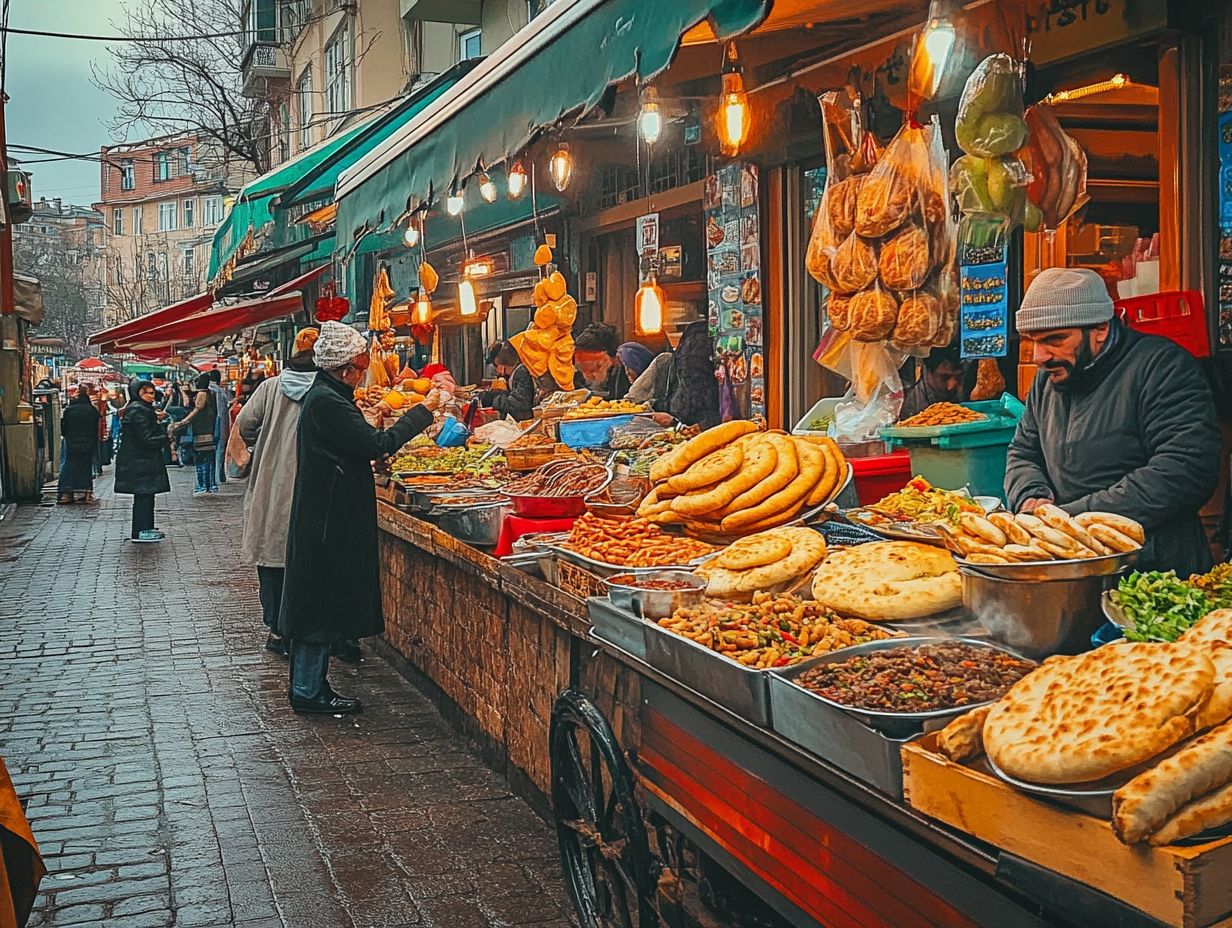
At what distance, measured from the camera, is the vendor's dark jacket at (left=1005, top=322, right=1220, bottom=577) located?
433 centimetres

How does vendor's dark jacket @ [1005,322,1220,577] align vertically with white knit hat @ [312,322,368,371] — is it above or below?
below

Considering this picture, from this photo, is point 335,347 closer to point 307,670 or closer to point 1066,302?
point 307,670

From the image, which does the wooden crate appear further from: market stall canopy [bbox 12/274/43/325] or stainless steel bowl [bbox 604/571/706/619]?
market stall canopy [bbox 12/274/43/325]

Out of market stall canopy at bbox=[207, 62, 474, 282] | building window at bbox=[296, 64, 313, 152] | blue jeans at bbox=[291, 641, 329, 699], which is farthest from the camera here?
building window at bbox=[296, 64, 313, 152]

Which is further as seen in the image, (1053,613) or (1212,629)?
(1053,613)

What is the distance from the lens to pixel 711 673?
333cm

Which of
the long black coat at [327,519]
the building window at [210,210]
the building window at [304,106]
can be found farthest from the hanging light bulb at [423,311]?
the building window at [210,210]

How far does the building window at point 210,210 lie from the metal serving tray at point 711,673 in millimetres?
81472

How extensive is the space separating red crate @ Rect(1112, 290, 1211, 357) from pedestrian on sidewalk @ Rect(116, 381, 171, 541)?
12861mm

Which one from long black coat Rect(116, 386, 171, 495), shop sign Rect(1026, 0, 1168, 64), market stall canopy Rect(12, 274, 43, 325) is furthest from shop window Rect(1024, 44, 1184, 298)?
market stall canopy Rect(12, 274, 43, 325)

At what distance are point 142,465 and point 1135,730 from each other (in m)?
15.2

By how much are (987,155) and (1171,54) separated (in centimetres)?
168

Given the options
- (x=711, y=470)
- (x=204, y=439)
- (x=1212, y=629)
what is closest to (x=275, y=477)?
(x=711, y=470)

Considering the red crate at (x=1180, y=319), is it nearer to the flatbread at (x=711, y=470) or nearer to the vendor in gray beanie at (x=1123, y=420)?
the vendor in gray beanie at (x=1123, y=420)
